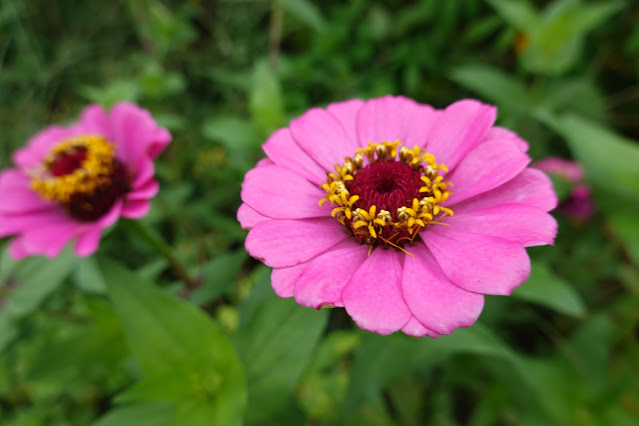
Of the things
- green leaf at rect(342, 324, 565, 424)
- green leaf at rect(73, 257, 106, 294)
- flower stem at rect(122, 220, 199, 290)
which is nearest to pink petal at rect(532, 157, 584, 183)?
green leaf at rect(342, 324, 565, 424)

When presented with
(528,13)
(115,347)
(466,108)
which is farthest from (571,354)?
(115,347)

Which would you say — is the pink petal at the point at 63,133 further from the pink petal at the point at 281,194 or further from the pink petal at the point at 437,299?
the pink petal at the point at 437,299

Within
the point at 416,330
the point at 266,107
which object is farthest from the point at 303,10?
the point at 416,330

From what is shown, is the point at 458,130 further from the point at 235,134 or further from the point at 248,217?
the point at 235,134

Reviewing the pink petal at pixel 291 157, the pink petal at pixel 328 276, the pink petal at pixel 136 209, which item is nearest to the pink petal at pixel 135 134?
the pink petal at pixel 136 209

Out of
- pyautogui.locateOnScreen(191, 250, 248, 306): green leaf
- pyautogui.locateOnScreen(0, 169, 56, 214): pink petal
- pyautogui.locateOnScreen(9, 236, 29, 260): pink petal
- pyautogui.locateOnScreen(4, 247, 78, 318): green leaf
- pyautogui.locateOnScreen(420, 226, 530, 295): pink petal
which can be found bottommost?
pyautogui.locateOnScreen(4, 247, 78, 318): green leaf

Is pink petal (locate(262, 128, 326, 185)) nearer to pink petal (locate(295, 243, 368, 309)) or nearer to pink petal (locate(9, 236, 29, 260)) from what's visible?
pink petal (locate(295, 243, 368, 309))

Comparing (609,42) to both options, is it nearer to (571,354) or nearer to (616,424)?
(571,354)
